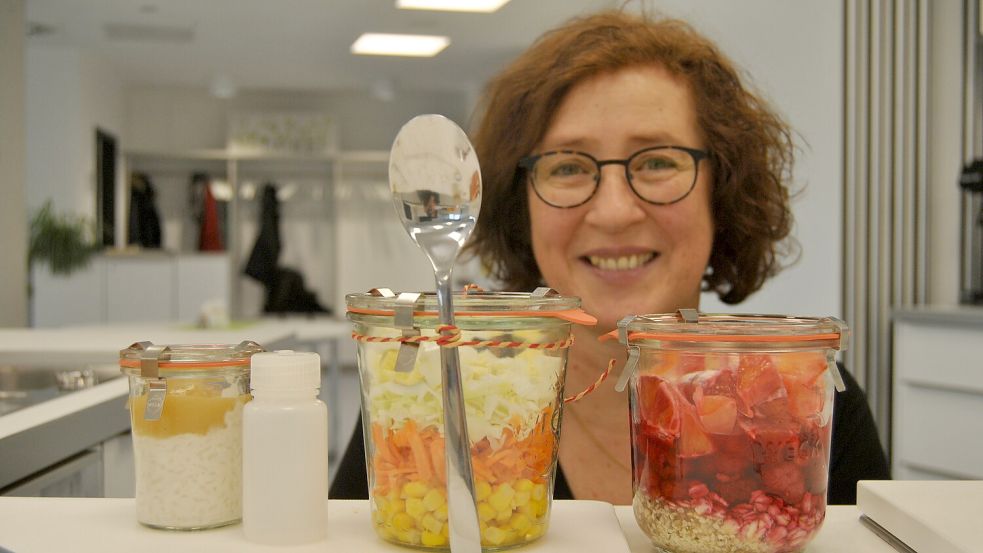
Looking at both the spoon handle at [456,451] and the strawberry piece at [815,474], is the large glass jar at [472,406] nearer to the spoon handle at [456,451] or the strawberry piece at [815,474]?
the spoon handle at [456,451]

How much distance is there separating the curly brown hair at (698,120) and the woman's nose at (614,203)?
137 mm

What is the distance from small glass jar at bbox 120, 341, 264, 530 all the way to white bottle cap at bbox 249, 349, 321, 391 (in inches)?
2.4

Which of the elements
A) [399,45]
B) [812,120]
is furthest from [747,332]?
[399,45]

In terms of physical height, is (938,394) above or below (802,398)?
below

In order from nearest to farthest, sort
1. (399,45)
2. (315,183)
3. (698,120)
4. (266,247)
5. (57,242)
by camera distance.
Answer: (698,120), (57,242), (399,45), (266,247), (315,183)

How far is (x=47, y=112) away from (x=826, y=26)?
5.46m

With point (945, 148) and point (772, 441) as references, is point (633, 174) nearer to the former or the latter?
point (772, 441)

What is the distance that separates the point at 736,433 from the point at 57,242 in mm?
6183

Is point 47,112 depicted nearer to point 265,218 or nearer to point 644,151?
point 265,218

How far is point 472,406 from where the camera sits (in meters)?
0.48


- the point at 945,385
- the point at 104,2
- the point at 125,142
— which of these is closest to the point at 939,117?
the point at 945,385

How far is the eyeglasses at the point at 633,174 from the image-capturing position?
1065mm

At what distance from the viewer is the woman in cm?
107

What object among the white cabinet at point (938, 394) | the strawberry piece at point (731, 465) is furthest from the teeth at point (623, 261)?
the white cabinet at point (938, 394)
